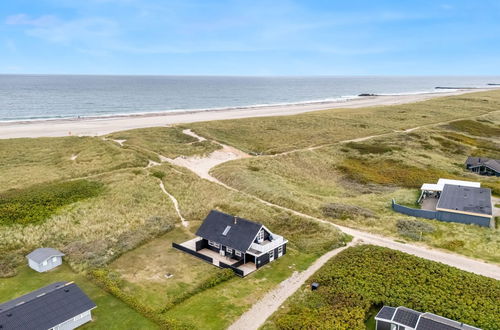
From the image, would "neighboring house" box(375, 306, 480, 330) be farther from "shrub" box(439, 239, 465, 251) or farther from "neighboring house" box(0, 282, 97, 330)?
"neighboring house" box(0, 282, 97, 330)

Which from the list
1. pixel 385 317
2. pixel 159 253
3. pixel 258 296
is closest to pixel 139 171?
pixel 159 253

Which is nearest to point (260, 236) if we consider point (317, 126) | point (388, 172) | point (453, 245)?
point (453, 245)

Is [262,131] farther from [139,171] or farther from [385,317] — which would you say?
[385,317]

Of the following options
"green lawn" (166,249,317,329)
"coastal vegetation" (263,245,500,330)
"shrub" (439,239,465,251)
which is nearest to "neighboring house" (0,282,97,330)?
"green lawn" (166,249,317,329)

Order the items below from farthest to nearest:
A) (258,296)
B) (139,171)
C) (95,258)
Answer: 1. (139,171)
2. (95,258)
3. (258,296)

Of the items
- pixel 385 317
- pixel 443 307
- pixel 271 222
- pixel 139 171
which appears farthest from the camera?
pixel 139 171

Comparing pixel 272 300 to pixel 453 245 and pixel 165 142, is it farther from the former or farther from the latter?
pixel 165 142

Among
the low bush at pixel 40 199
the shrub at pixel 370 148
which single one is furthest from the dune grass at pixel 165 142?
the shrub at pixel 370 148
